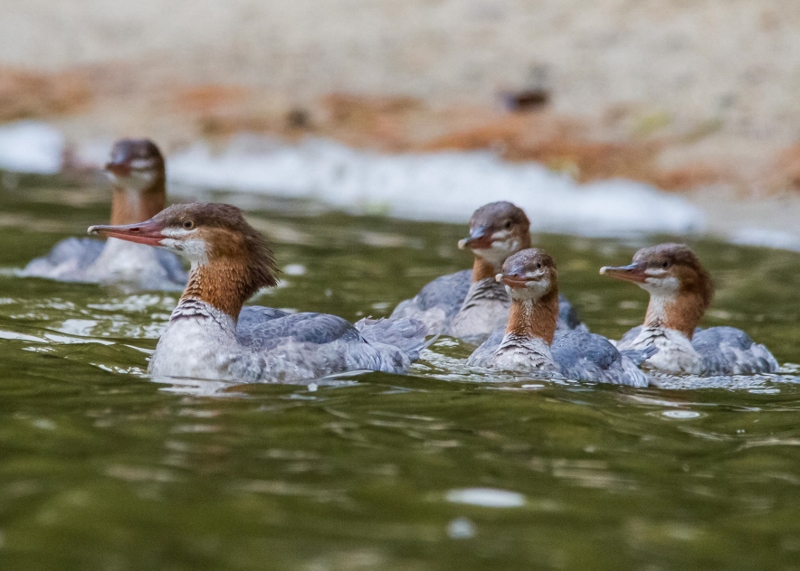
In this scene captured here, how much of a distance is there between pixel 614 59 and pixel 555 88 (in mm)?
1204

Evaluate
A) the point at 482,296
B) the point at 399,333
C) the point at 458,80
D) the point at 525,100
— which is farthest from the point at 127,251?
the point at 458,80

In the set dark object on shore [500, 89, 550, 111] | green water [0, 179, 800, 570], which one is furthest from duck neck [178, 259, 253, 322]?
dark object on shore [500, 89, 550, 111]

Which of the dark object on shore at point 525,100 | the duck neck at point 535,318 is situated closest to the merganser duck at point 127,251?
the duck neck at point 535,318

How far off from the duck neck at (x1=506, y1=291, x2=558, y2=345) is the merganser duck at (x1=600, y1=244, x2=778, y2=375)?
0.57 meters

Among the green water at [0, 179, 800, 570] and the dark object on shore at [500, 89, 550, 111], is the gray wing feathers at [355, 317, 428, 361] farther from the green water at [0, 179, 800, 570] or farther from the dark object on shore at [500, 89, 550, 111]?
the dark object on shore at [500, 89, 550, 111]

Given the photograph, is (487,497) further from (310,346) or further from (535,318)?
(535,318)

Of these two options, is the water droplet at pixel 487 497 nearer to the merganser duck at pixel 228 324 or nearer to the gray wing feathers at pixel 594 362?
the merganser duck at pixel 228 324

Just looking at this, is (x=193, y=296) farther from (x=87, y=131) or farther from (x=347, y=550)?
(x=87, y=131)

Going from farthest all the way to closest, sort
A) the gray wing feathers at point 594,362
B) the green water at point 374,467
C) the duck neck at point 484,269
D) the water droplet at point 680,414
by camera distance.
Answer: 1. the duck neck at point 484,269
2. the gray wing feathers at point 594,362
3. the water droplet at point 680,414
4. the green water at point 374,467

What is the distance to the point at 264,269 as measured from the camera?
710 centimetres

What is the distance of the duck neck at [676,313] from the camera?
28.1 feet

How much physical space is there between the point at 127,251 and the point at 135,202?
0.88 metres

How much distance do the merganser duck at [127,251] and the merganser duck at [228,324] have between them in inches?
136

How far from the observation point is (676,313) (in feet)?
28.1
